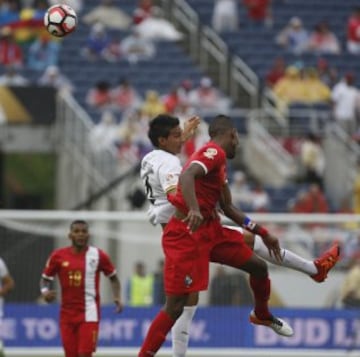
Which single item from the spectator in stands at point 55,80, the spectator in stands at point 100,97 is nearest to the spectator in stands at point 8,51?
the spectator in stands at point 55,80

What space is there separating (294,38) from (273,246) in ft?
67.1

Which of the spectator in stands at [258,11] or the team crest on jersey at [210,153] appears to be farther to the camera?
the spectator in stands at [258,11]

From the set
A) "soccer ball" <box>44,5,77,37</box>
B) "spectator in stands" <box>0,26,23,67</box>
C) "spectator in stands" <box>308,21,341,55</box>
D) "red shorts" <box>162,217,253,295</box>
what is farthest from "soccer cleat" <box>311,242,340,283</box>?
"spectator in stands" <box>308,21,341,55</box>

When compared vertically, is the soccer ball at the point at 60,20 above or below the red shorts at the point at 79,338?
above

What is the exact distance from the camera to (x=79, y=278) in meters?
17.6

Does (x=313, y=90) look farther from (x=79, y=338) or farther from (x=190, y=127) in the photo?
(x=190, y=127)

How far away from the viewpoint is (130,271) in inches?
981

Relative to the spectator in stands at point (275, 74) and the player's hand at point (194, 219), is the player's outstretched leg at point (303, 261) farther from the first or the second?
the spectator in stands at point (275, 74)

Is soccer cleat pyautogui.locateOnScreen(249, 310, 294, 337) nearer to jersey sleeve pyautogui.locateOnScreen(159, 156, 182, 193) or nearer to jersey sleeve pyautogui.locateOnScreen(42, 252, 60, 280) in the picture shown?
jersey sleeve pyautogui.locateOnScreen(159, 156, 182, 193)

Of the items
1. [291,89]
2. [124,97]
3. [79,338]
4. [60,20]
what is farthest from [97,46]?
[79,338]

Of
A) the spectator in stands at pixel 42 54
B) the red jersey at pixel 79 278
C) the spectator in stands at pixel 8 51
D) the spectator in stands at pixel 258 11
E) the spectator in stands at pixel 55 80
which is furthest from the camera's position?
the spectator in stands at pixel 258 11

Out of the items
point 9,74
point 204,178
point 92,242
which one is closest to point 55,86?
point 9,74

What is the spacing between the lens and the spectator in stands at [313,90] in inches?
1278

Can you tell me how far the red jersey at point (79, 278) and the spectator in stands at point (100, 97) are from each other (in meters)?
13.7
